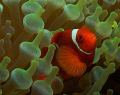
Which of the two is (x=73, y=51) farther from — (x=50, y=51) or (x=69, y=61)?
(x=50, y=51)

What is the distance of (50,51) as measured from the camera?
70cm

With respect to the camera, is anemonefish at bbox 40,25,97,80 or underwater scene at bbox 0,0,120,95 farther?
anemonefish at bbox 40,25,97,80

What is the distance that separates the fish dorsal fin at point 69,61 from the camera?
796 mm

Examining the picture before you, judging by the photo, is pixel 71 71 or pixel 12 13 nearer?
pixel 71 71

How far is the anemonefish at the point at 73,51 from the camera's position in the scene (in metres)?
0.79

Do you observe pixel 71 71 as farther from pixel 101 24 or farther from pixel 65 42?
pixel 101 24

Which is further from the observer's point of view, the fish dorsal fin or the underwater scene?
the fish dorsal fin

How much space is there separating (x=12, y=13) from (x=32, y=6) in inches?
5.5

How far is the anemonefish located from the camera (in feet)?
2.60

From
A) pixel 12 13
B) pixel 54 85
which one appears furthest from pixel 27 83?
pixel 12 13

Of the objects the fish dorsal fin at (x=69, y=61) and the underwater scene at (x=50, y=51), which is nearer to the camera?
the underwater scene at (x=50, y=51)

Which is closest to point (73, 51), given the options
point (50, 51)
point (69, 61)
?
point (69, 61)

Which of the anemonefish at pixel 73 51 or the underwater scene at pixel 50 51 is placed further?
the anemonefish at pixel 73 51

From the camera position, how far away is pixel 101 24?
0.91 m
